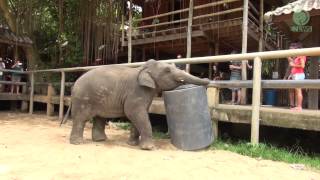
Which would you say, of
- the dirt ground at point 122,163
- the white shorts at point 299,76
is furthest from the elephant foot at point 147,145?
the white shorts at point 299,76

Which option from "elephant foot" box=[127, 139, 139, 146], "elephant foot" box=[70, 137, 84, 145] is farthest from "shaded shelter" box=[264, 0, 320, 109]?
"elephant foot" box=[70, 137, 84, 145]

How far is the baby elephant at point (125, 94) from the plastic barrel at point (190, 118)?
0.60 ft

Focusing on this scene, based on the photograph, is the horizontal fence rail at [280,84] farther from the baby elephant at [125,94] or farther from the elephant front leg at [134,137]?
the elephant front leg at [134,137]

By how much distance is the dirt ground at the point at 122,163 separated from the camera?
16.4 ft

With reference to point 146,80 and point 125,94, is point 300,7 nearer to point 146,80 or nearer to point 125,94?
point 146,80

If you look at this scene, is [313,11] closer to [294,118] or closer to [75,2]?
[294,118]

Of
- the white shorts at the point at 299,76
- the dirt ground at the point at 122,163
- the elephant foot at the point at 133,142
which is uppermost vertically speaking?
the white shorts at the point at 299,76

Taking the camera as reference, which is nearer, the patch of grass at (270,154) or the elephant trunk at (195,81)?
the patch of grass at (270,154)

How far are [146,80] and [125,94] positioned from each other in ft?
1.47

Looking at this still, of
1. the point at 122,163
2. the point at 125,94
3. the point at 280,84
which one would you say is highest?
the point at 280,84

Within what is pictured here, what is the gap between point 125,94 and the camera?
277 inches

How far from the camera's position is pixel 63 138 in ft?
25.8

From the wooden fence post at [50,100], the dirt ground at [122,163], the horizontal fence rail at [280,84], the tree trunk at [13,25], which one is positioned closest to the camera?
the dirt ground at [122,163]

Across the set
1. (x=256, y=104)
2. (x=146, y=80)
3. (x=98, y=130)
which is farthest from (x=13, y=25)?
(x=256, y=104)
